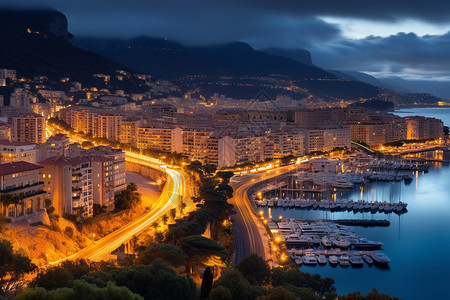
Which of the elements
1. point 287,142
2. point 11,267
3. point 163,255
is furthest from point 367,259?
point 287,142

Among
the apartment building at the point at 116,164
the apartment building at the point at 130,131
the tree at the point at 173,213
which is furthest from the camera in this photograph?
the apartment building at the point at 130,131

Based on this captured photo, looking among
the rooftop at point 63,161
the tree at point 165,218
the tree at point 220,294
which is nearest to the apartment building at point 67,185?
the rooftop at point 63,161

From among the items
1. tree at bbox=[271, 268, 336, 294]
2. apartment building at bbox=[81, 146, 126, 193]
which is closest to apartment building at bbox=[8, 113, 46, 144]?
apartment building at bbox=[81, 146, 126, 193]

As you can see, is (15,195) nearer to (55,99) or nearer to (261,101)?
(55,99)

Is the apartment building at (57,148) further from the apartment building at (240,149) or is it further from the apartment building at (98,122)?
the apartment building at (98,122)

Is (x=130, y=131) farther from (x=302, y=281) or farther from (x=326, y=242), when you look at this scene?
(x=302, y=281)

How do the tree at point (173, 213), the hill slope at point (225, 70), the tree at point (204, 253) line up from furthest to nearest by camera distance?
the hill slope at point (225, 70) → the tree at point (173, 213) → the tree at point (204, 253)
